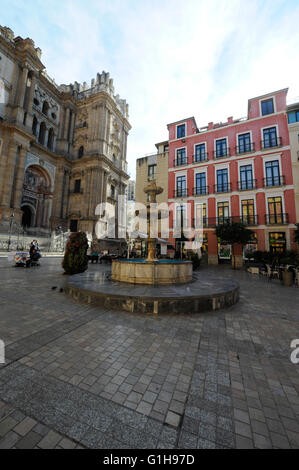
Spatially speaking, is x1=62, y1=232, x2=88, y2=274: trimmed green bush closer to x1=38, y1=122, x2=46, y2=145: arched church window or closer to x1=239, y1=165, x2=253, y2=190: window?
x1=239, y1=165, x2=253, y2=190: window

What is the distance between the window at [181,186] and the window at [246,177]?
6.63m

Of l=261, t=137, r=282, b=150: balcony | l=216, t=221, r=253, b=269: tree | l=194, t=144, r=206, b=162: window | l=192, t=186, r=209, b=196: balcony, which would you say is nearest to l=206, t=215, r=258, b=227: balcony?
l=216, t=221, r=253, b=269: tree

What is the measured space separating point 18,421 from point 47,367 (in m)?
0.81

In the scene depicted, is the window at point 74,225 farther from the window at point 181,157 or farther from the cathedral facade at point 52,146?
the window at point 181,157

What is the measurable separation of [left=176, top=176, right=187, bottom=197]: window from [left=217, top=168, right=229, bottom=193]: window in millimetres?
4158

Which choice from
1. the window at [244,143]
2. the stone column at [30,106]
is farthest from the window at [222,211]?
the stone column at [30,106]

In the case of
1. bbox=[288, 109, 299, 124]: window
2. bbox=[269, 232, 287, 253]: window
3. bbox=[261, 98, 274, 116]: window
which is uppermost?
bbox=[261, 98, 274, 116]: window

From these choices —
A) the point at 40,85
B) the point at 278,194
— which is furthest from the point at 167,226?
the point at 40,85

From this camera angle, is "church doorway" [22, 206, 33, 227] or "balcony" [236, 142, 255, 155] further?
"church doorway" [22, 206, 33, 227]

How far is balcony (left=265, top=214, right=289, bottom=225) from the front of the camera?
61.0ft

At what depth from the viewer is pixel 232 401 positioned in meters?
2.04

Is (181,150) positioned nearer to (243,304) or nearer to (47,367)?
(243,304)

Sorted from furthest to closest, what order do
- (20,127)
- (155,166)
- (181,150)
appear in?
(155,166) → (181,150) → (20,127)

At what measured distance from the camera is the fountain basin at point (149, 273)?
646 centimetres
